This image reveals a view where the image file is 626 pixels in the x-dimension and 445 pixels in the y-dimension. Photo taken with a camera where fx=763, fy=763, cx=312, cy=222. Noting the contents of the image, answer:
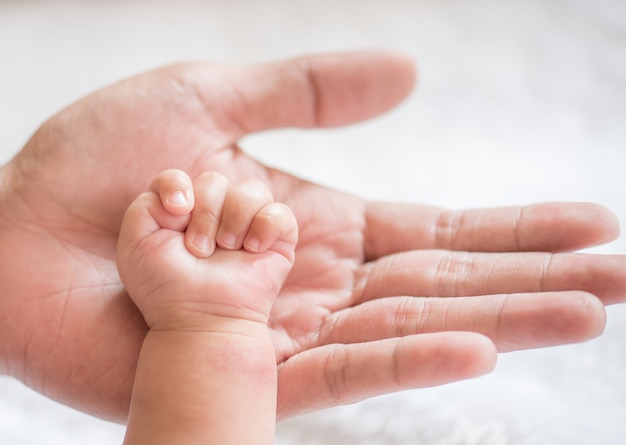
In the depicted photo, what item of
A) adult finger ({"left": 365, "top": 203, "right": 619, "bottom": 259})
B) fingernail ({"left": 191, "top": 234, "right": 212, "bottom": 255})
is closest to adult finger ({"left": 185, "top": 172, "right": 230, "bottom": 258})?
fingernail ({"left": 191, "top": 234, "right": 212, "bottom": 255})

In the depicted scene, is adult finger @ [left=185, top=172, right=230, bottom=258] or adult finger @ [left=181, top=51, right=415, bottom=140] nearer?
adult finger @ [left=185, top=172, right=230, bottom=258]

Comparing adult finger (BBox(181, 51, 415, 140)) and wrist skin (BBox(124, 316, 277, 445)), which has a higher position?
adult finger (BBox(181, 51, 415, 140))

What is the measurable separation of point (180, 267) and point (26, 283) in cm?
25

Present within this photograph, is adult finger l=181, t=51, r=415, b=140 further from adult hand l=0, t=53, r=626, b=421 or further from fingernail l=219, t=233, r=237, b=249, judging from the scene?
fingernail l=219, t=233, r=237, b=249

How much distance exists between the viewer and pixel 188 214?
3.08 feet

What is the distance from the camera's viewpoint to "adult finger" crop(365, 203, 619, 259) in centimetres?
97

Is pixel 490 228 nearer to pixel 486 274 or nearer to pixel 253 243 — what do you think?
pixel 486 274

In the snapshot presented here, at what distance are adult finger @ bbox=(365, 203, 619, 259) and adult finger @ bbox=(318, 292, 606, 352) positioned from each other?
146 millimetres

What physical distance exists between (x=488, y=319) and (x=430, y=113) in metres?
0.81

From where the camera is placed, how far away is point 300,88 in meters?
1.16

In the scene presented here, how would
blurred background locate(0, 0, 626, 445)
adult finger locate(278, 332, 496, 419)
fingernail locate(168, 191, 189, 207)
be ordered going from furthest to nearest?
1. blurred background locate(0, 0, 626, 445)
2. fingernail locate(168, 191, 189, 207)
3. adult finger locate(278, 332, 496, 419)

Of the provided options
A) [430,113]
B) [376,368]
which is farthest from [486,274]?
[430,113]

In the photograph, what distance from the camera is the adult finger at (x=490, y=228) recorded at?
967mm

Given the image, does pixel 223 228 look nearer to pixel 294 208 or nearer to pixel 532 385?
pixel 294 208
